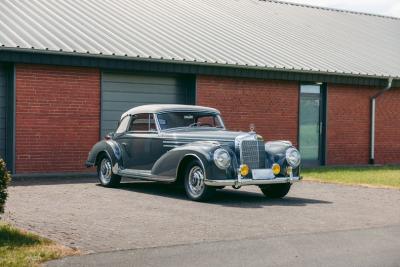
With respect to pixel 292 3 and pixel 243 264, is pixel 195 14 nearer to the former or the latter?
pixel 292 3

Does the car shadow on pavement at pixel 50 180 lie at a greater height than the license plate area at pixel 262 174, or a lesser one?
lesser

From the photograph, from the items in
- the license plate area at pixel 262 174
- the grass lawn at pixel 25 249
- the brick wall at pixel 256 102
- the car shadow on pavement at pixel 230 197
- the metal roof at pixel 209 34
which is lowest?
the car shadow on pavement at pixel 230 197

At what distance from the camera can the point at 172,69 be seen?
17.7m

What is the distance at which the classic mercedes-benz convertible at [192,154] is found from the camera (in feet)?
37.0

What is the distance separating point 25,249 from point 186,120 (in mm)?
6387

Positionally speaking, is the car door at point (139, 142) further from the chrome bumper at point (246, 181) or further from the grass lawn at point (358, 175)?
the grass lawn at point (358, 175)

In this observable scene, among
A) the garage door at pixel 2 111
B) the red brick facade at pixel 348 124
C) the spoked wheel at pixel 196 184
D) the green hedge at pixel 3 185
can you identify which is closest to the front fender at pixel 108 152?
the spoked wheel at pixel 196 184

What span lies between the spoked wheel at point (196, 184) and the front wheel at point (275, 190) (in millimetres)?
1449

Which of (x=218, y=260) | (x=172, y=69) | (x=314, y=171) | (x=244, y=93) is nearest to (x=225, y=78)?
(x=244, y=93)

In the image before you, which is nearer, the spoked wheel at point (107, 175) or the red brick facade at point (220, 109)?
the spoked wheel at point (107, 175)

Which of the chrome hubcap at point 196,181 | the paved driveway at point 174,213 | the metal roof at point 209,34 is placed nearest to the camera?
the paved driveway at point 174,213

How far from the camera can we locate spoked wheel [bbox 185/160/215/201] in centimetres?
1129

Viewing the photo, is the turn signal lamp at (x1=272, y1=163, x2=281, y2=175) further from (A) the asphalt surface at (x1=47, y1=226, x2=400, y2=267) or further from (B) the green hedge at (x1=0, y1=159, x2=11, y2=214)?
(B) the green hedge at (x1=0, y1=159, x2=11, y2=214)

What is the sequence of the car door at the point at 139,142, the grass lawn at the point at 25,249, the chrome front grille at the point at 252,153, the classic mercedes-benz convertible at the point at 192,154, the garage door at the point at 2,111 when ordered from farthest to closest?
the garage door at the point at 2,111
the car door at the point at 139,142
the chrome front grille at the point at 252,153
the classic mercedes-benz convertible at the point at 192,154
the grass lawn at the point at 25,249
